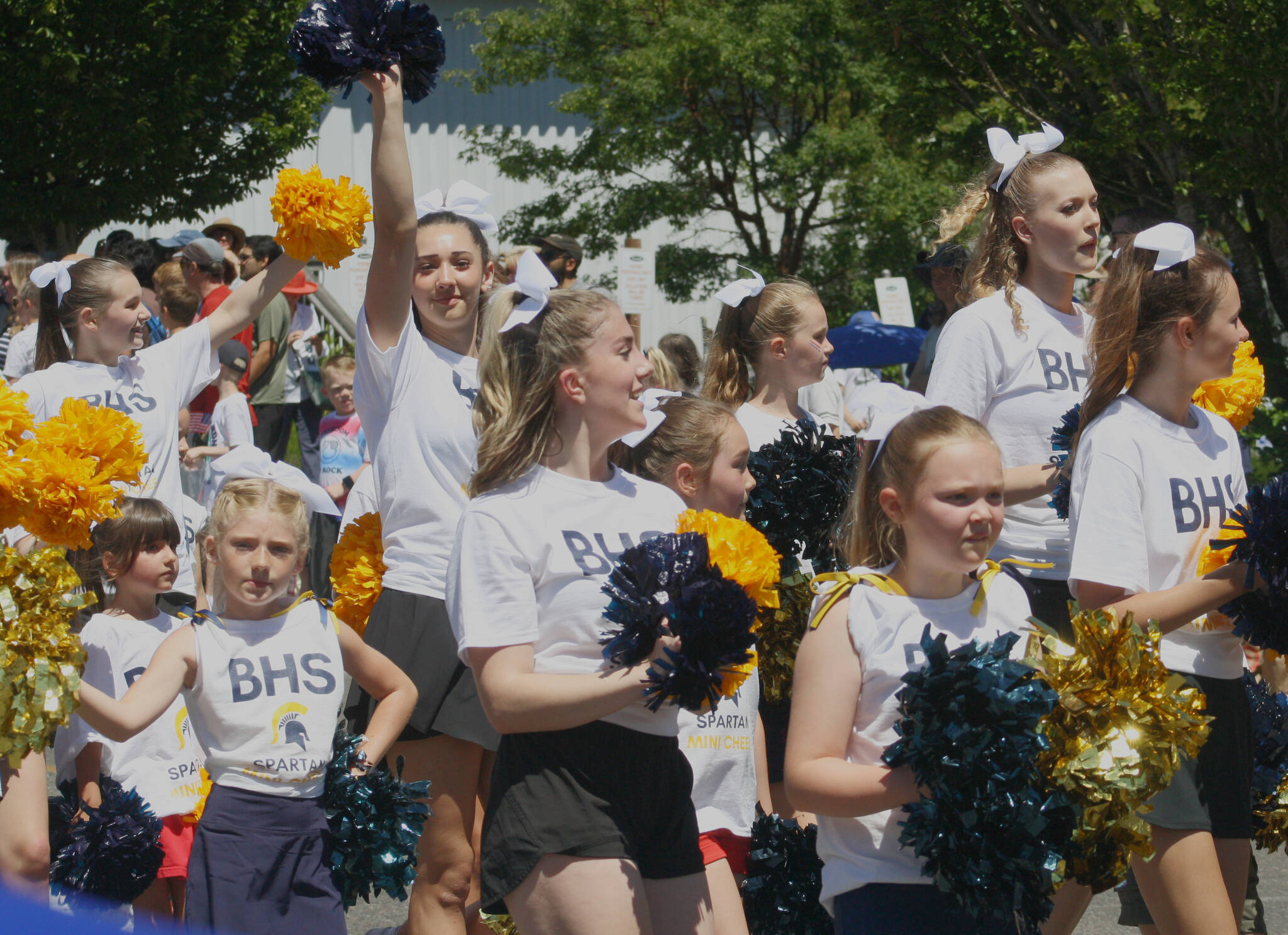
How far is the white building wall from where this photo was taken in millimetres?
22000

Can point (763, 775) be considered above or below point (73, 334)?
below

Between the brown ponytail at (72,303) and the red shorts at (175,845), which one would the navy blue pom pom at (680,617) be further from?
the brown ponytail at (72,303)

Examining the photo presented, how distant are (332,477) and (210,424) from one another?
141cm

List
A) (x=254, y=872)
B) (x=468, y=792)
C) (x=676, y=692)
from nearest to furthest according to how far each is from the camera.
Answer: (x=676, y=692) → (x=254, y=872) → (x=468, y=792)

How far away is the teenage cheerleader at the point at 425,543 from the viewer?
12.2 feet

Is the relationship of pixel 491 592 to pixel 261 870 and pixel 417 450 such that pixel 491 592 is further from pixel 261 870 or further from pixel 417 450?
pixel 261 870

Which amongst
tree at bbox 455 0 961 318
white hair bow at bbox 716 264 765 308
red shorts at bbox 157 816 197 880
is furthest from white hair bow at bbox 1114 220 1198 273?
tree at bbox 455 0 961 318

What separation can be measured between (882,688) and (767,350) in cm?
212

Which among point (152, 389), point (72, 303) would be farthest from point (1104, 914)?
point (72, 303)

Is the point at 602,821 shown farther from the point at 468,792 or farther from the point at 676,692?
the point at 468,792

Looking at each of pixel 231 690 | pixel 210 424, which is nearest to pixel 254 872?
pixel 231 690

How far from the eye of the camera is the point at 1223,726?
3.35m

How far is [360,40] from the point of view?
11.2ft

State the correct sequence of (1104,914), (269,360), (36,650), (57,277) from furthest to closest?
(269,360) → (1104,914) → (57,277) → (36,650)
